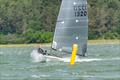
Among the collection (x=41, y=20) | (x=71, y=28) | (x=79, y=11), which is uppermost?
(x=79, y=11)

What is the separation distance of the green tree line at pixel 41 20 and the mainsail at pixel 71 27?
182ft

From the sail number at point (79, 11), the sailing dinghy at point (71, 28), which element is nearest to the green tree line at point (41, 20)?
the sailing dinghy at point (71, 28)

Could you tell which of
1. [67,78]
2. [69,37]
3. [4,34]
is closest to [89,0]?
[4,34]

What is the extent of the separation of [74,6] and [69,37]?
9.32 ft

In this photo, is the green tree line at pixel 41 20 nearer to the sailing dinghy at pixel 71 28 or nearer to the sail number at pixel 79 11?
the sailing dinghy at pixel 71 28

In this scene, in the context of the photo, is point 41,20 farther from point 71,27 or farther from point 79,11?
point 79,11

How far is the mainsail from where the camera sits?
54.8 meters

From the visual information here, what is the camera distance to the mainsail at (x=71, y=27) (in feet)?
180

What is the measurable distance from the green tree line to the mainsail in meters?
55.4

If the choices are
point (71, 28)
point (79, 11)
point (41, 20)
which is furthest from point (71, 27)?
point (41, 20)

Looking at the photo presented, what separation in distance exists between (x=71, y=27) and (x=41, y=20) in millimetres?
69538

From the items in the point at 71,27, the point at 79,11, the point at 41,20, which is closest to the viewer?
the point at 79,11

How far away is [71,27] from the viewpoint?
5512 cm

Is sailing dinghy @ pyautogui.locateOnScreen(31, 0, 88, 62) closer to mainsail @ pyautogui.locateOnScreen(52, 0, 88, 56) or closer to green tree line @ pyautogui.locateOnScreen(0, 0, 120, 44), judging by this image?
mainsail @ pyautogui.locateOnScreen(52, 0, 88, 56)
